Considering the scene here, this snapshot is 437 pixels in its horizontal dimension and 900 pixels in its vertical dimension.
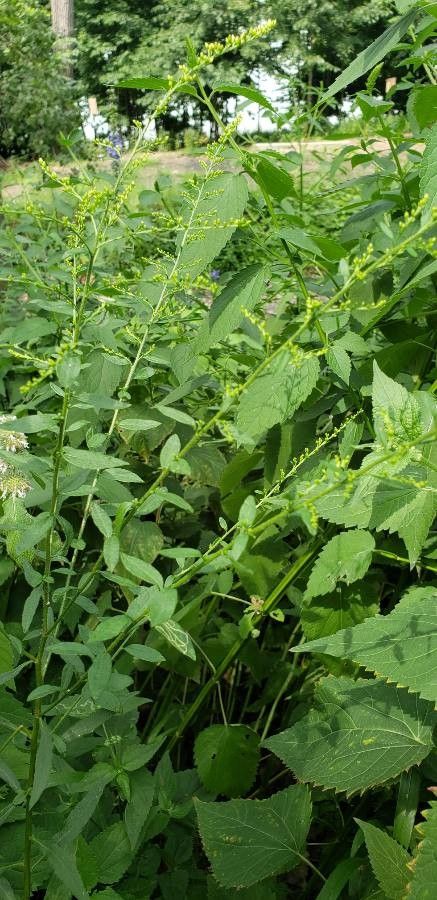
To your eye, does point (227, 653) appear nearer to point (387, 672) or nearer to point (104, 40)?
point (387, 672)

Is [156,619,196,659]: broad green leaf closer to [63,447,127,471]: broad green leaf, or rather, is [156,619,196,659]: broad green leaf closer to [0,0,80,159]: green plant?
[63,447,127,471]: broad green leaf

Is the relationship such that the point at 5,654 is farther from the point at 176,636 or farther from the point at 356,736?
the point at 356,736

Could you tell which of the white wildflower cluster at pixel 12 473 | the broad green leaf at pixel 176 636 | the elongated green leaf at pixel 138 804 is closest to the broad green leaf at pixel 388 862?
the elongated green leaf at pixel 138 804

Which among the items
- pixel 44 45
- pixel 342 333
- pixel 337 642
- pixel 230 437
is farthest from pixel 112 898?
pixel 44 45

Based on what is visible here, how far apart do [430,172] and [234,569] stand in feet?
2.15

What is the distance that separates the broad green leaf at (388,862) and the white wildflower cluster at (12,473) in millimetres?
619

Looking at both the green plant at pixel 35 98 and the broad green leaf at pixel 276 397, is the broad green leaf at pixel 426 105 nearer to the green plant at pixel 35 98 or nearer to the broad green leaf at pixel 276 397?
the broad green leaf at pixel 276 397

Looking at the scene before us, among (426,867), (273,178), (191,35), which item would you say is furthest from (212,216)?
(191,35)

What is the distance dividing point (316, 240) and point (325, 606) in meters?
0.56

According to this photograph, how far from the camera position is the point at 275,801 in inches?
49.6

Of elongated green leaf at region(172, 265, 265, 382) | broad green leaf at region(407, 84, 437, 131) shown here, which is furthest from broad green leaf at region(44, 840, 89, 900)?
broad green leaf at region(407, 84, 437, 131)

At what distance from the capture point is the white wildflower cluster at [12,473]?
1085mm

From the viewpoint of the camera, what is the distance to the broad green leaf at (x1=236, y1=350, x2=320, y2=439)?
45.8 inches

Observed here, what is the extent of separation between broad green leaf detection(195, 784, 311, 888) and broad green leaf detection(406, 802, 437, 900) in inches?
11.0
